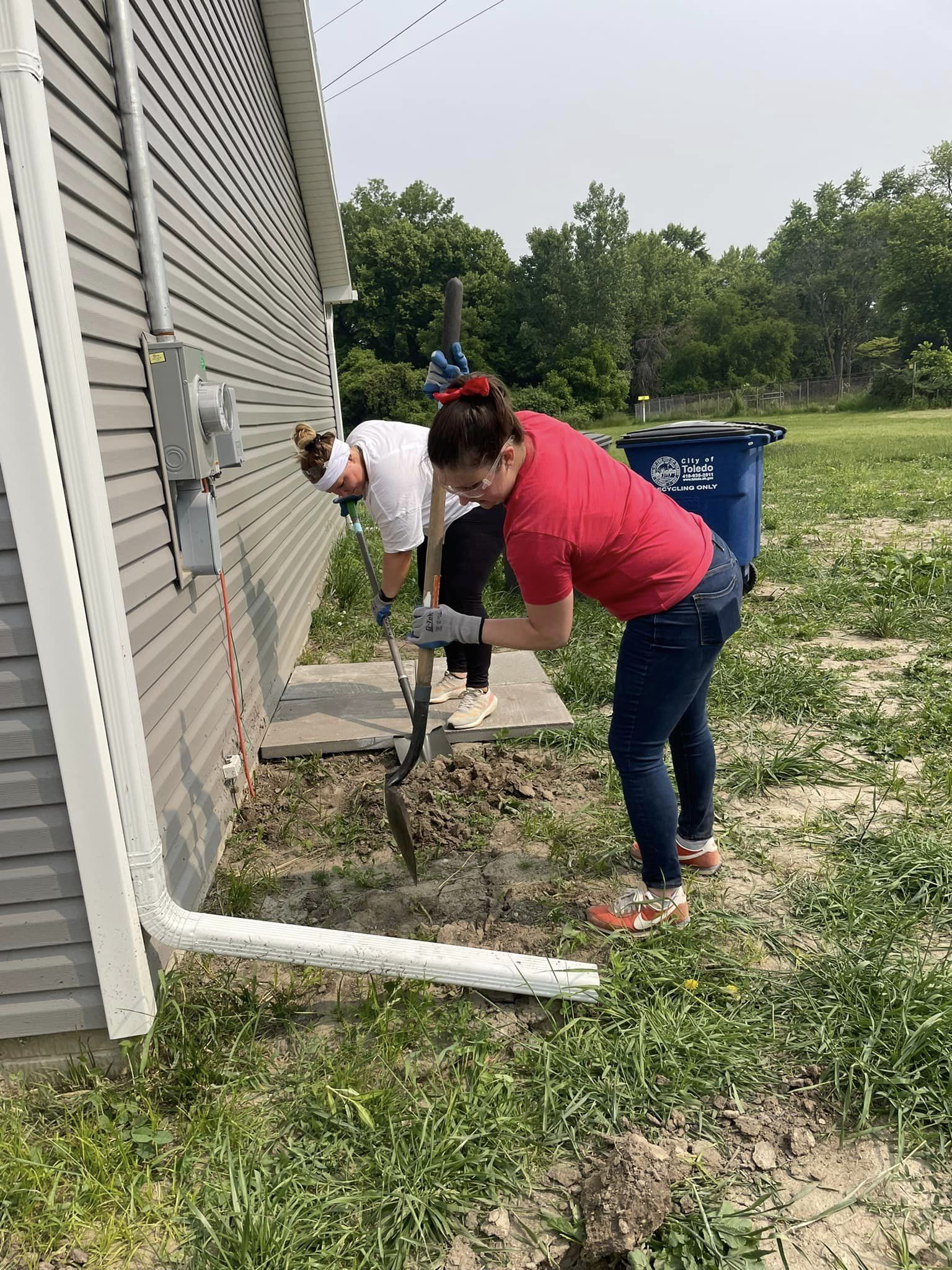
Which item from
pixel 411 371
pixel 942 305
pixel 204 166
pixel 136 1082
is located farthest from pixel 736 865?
pixel 942 305

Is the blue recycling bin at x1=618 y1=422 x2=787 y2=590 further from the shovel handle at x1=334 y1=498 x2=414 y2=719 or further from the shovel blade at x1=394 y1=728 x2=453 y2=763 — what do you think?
the shovel blade at x1=394 y1=728 x2=453 y2=763

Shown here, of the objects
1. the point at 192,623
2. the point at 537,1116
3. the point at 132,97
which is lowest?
the point at 537,1116

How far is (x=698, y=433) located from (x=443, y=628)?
434cm

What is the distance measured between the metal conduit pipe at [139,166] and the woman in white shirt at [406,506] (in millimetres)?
1283

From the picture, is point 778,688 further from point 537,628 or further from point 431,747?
point 537,628

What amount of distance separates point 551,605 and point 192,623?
5.21 feet

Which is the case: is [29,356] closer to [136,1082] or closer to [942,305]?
[136,1082]

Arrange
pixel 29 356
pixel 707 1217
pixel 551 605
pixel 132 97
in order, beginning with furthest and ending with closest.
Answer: pixel 132 97
pixel 551 605
pixel 29 356
pixel 707 1217

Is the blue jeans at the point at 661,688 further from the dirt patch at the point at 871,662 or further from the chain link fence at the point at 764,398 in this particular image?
the chain link fence at the point at 764,398

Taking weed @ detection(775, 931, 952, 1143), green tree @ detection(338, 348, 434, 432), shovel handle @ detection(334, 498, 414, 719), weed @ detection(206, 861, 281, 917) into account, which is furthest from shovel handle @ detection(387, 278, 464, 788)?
green tree @ detection(338, 348, 434, 432)

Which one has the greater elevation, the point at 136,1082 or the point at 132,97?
the point at 132,97

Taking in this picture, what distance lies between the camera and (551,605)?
7.48ft

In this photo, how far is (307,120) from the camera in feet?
27.9

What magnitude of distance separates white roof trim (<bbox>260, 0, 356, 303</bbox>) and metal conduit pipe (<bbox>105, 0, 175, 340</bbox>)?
5.61 meters
